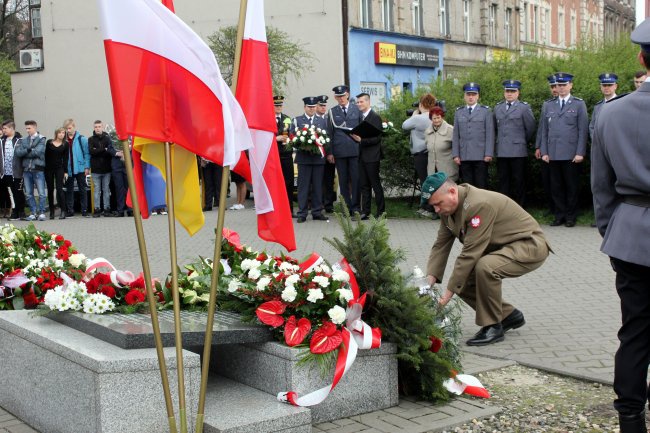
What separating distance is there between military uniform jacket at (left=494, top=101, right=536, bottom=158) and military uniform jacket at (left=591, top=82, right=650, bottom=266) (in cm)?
1112

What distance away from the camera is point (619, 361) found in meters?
4.82

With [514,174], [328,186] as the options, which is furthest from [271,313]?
[328,186]

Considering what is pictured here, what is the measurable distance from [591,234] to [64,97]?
25.3 m

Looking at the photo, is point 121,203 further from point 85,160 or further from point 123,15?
point 123,15

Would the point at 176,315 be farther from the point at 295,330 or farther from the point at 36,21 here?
the point at 36,21

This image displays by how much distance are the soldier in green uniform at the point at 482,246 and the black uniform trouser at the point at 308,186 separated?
383 inches

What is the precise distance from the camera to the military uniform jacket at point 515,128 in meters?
15.9

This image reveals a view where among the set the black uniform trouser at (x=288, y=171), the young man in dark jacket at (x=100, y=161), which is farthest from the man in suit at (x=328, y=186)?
the young man in dark jacket at (x=100, y=161)

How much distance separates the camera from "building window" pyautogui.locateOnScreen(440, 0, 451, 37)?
4131cm

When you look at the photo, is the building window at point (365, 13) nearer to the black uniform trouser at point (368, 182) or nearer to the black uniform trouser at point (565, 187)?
the black uniform trouser at point (368, 182)

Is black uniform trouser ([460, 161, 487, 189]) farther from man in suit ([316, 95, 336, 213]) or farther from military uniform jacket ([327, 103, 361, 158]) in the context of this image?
man in suit ([316, 95, 336, 213])

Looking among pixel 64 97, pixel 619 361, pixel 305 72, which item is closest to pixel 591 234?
pixel 619 361

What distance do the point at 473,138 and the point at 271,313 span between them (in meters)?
11.1

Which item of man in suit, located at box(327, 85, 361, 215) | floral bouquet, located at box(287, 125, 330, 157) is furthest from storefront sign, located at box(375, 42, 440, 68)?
floral bouquet, located at box(287, 125, 330, 157)
